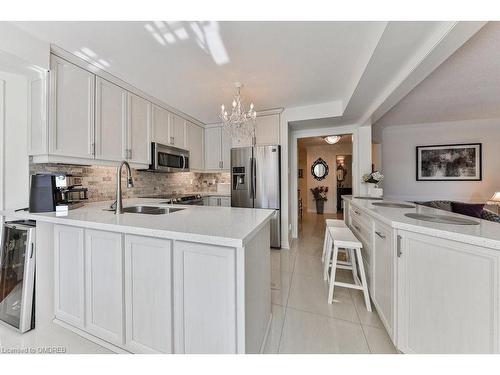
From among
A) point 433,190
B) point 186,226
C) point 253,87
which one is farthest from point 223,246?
point 433,190

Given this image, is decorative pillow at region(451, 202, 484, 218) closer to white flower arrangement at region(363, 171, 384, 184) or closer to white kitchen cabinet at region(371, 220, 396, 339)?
white flower arrangement at region(363, 171, 384, 184)

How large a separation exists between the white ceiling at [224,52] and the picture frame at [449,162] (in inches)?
128

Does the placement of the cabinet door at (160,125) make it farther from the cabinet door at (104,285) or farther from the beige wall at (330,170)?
the beige wall at (330,170)

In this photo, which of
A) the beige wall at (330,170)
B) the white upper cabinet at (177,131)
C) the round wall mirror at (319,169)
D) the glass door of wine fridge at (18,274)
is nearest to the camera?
the glass door of wine fridge at (18,274)

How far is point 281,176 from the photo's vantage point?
3.46 meters

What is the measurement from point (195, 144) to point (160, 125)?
903mm

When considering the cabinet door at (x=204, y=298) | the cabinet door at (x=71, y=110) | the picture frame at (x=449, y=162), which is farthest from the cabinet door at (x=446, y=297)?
the picture frame at (x=449, y=162)

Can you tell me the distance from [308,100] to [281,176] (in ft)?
4.17

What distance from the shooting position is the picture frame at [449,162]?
13.7ft

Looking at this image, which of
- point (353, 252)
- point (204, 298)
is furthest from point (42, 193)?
point (353, 252)

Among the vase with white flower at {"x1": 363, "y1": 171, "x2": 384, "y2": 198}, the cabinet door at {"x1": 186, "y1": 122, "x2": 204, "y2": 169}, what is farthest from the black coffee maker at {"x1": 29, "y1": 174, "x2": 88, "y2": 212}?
the vase with white flower at {"x1": 363, "y1": 171, "x2": 384, "y2": 198}

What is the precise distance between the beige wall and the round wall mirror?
11 cm

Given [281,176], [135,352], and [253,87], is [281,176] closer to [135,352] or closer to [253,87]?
[253,87]

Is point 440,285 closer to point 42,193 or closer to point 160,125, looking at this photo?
point 42,193
